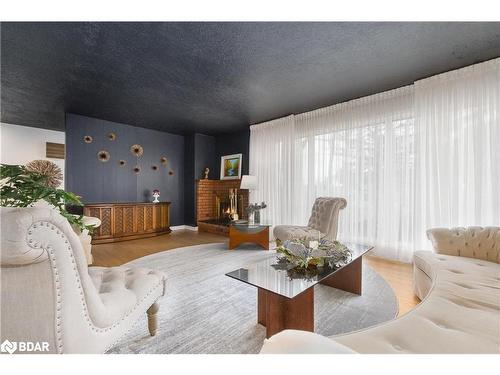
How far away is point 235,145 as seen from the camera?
19.3 ft

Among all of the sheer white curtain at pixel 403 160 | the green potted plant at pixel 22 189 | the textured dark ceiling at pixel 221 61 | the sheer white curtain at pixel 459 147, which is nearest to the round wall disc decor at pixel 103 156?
the textured dark ceiling at pixel 221 61

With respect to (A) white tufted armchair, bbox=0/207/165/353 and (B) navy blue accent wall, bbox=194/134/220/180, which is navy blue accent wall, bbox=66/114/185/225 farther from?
(A) white tufted armchair, bbox=0/207/165/353

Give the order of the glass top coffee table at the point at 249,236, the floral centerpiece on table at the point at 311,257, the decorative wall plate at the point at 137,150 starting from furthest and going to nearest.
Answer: the decorative wall plate at the point at 137,150 → the glass top coffee table at the point at 249,236 → the floral centerpiece on table at the point at 311,257

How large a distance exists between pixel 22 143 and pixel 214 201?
478 cm

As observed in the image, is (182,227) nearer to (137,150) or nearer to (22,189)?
(137,150)

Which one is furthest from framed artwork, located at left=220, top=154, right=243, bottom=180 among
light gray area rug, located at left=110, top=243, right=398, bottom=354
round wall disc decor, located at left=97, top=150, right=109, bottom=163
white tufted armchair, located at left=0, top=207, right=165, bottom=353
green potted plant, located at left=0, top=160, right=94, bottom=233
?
white tufted armchair, located at left=0, top=207, right=165, bottom=353

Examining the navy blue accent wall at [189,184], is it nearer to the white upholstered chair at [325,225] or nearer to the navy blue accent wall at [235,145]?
the navy blue accent wall at [235,145]

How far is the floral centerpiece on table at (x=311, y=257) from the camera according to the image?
5.69ft

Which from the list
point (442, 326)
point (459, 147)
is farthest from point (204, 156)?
point (442, 326)

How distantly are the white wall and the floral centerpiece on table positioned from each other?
661 cm

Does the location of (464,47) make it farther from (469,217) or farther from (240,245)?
(240,245)

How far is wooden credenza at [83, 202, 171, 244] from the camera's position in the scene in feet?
14.0

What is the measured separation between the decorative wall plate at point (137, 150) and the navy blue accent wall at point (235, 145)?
1914 millimetres

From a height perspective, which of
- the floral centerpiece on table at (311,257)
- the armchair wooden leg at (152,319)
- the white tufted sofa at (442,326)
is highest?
the floral centerpiece on table at (311,257)
